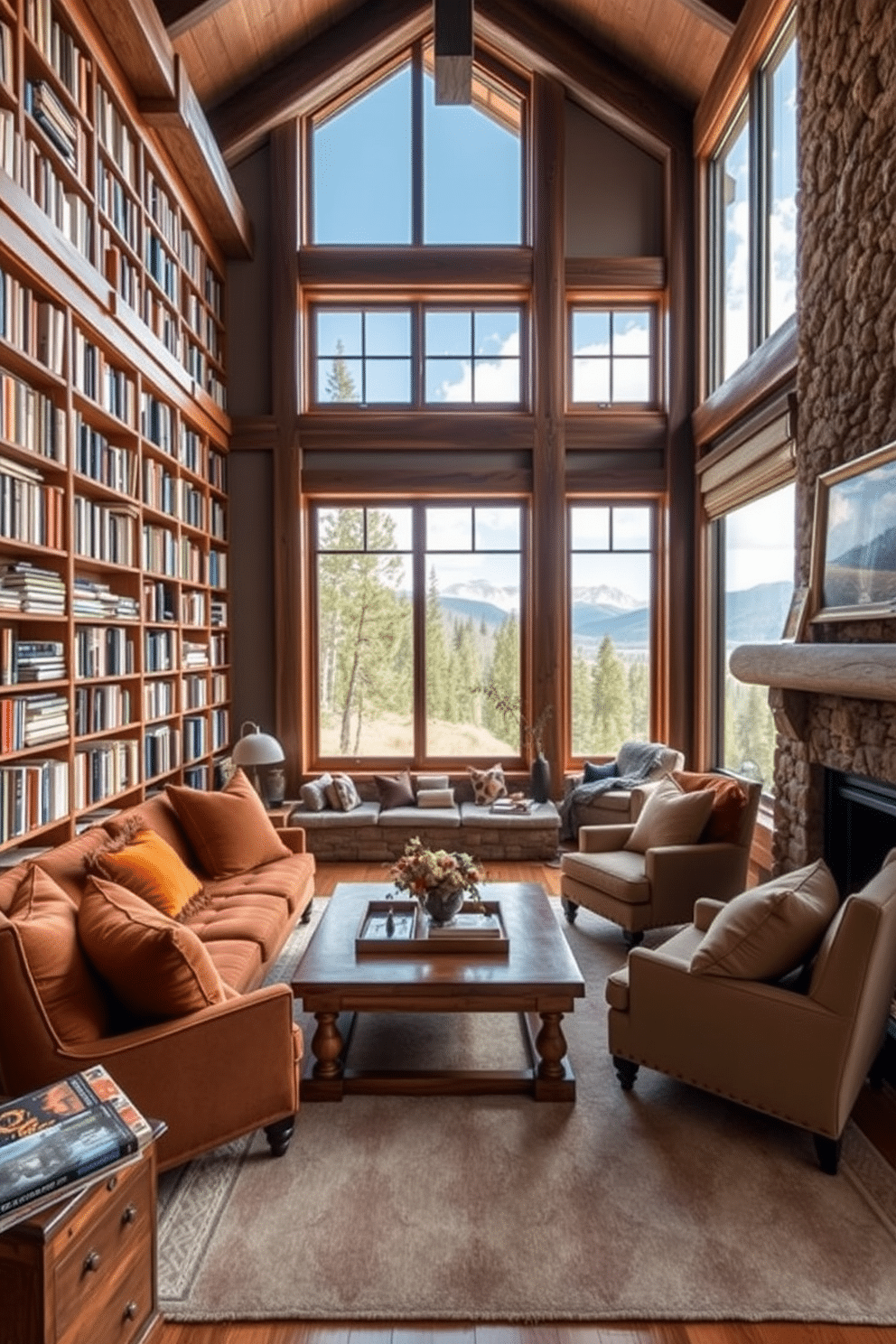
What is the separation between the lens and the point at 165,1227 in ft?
7.32

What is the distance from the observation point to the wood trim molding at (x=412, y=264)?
6.71 meters

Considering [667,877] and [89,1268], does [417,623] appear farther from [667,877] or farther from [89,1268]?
[89,1268]

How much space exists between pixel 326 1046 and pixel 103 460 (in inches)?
121

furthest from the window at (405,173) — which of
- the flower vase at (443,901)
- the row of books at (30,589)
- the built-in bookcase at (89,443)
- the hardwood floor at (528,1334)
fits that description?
the hardwood floor at (528,1334)

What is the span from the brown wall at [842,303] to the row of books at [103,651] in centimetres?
350

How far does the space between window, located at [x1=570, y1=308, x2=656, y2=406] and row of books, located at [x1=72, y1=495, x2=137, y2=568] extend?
403 centimetres

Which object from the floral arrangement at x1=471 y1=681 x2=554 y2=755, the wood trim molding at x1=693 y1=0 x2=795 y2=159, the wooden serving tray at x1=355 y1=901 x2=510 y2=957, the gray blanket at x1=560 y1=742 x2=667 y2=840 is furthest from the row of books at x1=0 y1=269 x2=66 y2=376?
the wood trim molding at x1=693 y1=0 x2=795 y2=159

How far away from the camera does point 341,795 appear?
6297mm

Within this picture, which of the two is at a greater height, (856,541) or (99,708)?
(856,541)

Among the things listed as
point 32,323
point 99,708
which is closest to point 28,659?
point 99,708

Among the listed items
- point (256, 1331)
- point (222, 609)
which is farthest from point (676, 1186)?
point (222, 609)

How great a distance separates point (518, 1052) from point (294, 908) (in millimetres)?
1313

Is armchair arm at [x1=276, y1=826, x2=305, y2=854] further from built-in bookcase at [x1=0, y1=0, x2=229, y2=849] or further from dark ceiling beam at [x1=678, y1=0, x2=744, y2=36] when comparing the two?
dark ceiling beam at [x1=678, y1=0, x2=744, y2=36]

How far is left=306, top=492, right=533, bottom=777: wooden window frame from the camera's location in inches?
273
